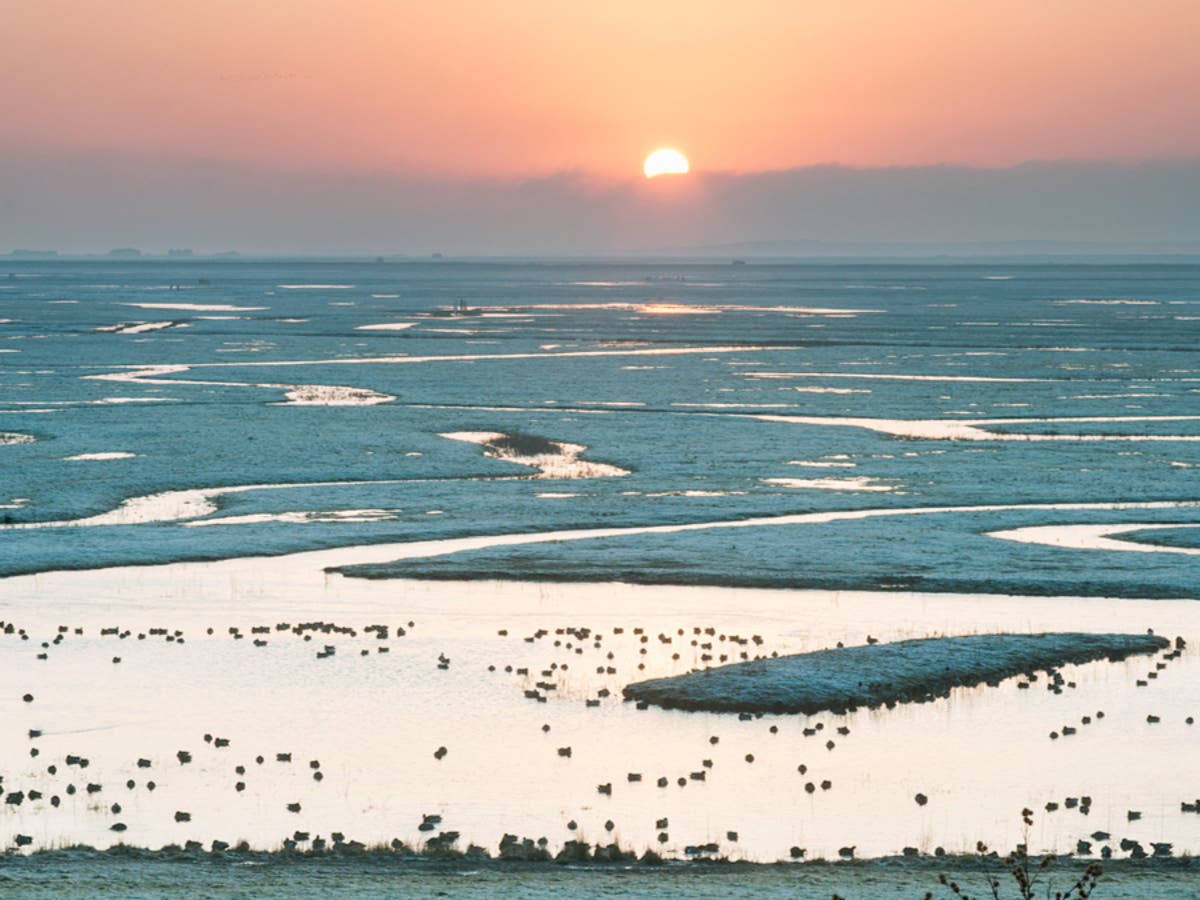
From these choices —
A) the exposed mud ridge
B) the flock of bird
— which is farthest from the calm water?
the exposed mud ridge

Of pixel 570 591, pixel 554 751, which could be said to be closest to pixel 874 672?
pixel 554 751

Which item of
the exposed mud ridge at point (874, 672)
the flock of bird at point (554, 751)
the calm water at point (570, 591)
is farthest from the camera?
the exposed mud ridge at point (874, 672)

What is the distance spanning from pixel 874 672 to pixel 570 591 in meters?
8.61

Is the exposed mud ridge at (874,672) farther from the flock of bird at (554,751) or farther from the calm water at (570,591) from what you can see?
the calm water at (570,591)

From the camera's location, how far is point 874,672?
25703mm

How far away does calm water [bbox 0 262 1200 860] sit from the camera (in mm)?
19422

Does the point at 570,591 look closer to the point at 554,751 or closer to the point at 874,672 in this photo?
the point at 874,672

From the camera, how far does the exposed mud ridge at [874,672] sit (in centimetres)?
2433

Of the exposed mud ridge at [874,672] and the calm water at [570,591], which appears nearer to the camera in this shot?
the calm water at [570,591]

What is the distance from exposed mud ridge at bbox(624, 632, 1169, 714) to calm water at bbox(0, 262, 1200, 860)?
633mm

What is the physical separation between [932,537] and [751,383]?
136ft

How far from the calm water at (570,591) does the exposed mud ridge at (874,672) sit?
0.63m

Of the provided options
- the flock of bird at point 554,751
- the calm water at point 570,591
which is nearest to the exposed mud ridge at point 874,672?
the flock of bird at point 554,751

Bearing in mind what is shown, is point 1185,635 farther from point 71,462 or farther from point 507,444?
point 71,462
